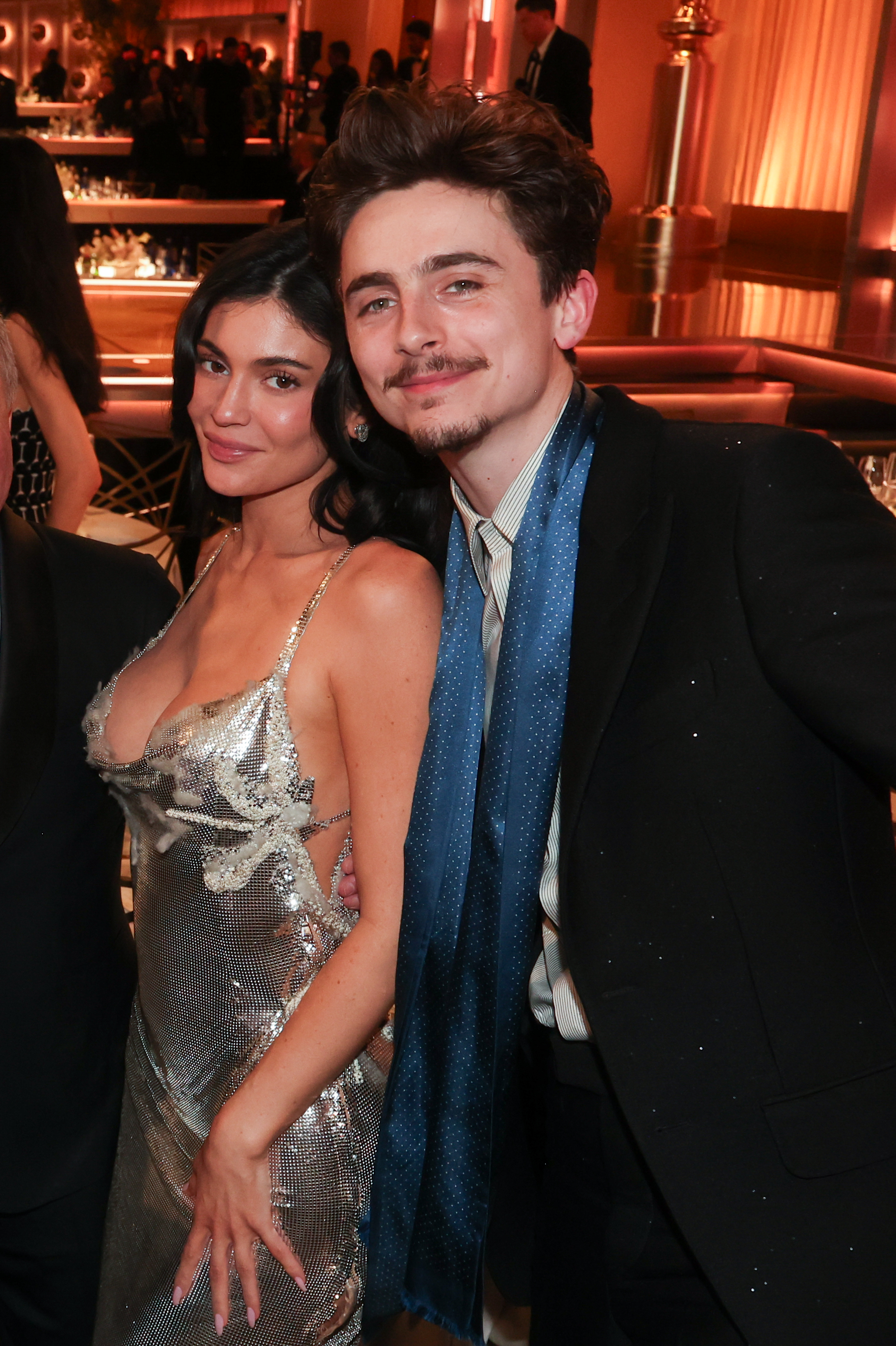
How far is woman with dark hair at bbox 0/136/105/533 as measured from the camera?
10.1ft

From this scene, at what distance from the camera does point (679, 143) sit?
12164 mm

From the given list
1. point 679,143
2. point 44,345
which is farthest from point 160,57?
point 44,345

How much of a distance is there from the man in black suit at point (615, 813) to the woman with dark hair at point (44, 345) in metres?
1.92

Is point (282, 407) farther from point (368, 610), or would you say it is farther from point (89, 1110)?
point (89, 1110)

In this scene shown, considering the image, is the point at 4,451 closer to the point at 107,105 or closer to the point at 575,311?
the point at 575,311

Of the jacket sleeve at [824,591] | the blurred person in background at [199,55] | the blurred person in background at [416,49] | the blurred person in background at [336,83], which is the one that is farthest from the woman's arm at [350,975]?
the blurred person in background at [416,49]

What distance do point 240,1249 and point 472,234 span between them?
1.22 metres

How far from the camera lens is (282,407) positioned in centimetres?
153

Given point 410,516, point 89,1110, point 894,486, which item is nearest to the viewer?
point 89,1110

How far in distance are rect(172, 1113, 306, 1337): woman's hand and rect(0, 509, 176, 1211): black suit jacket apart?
0.17 m

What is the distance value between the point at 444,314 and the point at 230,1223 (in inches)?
43.3

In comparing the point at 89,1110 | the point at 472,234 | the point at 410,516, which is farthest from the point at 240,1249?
the point at 472,234

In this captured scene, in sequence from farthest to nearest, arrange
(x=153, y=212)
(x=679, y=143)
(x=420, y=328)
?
(x=679, y=143) → (x=153, y=212) → (x=420, y=328)

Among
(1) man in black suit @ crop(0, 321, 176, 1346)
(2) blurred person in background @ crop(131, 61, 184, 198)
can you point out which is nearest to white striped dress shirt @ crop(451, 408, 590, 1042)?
(1) man in black suit @ crop(0, 321, 176, 1346)
